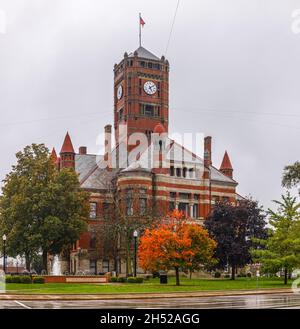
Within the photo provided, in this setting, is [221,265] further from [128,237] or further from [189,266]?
[189,266]

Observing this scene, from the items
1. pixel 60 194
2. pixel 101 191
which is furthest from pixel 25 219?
pixel 101 191

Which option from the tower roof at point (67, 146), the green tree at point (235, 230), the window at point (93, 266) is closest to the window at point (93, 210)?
the window at point (93, 266)

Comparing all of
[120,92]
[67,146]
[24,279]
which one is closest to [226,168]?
[120,92]

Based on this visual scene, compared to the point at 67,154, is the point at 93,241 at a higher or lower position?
lower

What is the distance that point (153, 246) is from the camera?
5056cm

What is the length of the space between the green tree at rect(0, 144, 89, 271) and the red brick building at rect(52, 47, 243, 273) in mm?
8517

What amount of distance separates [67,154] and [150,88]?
63.0ft

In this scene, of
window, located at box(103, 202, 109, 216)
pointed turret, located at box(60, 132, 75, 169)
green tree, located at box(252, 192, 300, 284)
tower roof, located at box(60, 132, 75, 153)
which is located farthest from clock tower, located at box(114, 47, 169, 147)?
green tree, located at box(252, 192, 300, 284)

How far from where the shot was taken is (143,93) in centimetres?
9906

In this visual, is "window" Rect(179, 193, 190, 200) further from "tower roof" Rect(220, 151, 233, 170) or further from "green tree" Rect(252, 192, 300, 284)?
"green tree" Rect(252, 192, 300, 284)

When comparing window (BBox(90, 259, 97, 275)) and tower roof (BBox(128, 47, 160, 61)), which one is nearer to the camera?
window (BBox(90, 259, 97, 275))

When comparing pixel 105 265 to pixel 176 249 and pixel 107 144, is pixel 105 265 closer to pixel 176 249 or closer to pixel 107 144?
pixel 107 144

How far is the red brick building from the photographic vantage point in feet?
263
